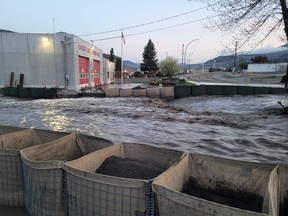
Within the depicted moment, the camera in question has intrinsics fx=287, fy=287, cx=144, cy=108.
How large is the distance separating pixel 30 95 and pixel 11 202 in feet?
85.4

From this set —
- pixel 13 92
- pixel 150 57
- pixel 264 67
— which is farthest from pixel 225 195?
pixel 264 67

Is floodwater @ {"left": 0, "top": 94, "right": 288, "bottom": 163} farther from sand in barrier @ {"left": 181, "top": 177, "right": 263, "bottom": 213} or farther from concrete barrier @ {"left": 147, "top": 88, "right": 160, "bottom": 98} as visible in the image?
concrete barrier @ {"left": 147, "top": 88, "right": 160, "bottom": 98}

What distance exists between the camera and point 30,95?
28.7 metres

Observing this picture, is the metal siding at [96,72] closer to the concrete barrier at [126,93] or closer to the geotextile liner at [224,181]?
the concrete barrier at [126,93]

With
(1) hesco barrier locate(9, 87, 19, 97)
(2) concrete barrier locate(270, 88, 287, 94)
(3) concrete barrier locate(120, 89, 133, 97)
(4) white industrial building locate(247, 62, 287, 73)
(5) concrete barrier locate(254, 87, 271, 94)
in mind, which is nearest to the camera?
(2) concrete barrier locate(270, 88, 287, 94)

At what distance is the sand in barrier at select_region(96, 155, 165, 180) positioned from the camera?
4.00m

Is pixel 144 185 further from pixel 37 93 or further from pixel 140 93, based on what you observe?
pixel 37 93

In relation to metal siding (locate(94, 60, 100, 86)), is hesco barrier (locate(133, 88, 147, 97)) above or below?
below

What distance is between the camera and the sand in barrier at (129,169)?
3998mm

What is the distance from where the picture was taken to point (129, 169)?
4.14m

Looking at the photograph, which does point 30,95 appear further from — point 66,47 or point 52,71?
point 66,47

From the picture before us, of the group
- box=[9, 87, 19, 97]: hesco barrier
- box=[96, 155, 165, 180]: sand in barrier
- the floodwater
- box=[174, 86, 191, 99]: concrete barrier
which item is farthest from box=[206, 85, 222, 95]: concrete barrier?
box=[96, 155, 165, 180]: sand in barrier

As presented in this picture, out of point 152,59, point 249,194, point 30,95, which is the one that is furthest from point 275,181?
point 152,59

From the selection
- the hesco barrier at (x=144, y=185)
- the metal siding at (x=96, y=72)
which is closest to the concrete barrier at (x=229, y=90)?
the hesco barrier at (x=144, y=185)
